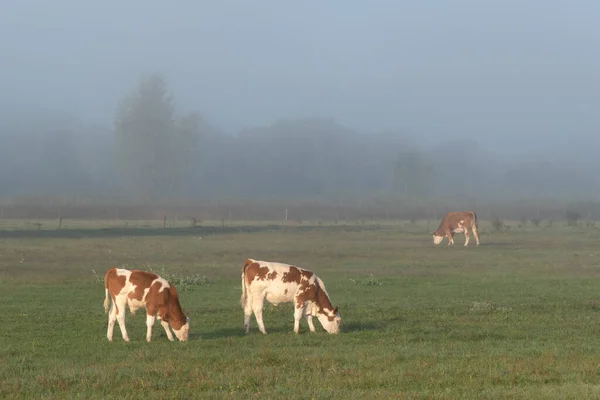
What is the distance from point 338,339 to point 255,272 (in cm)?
291

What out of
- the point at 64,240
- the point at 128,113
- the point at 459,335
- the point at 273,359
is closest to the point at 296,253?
the point at 64,240

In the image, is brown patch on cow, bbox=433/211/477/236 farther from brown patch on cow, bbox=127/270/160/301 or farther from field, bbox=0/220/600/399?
brown patch on cow, bbox=127/270/160/301

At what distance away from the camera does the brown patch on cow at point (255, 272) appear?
20219mm

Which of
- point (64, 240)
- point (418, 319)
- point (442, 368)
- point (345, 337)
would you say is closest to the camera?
point (442, 368)

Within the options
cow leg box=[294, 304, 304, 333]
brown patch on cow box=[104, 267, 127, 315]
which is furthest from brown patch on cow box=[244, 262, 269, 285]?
brown patch on cow box=[104, 267, 127, 315]

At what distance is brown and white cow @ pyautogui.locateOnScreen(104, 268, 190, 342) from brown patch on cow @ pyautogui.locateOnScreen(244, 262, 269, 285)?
2.45m

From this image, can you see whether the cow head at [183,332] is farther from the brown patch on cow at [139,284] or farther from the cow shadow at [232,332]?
the brown patch on cow at [139,284]

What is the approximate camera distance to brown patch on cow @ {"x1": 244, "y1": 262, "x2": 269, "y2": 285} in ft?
66.3

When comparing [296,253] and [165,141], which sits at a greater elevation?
[165,141]

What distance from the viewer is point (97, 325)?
20969mm

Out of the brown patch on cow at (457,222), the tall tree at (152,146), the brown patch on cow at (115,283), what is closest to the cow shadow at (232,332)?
the brown patch on cow at (115,283)

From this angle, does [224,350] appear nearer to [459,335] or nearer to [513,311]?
[459,335]

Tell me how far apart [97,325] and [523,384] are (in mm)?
11733

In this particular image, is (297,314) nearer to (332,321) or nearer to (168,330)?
(332,321)
